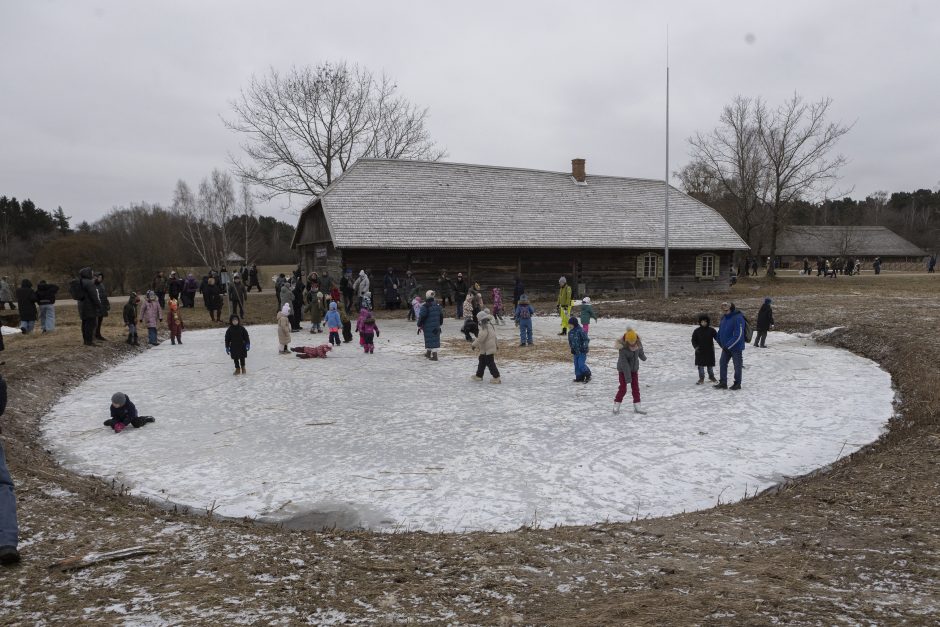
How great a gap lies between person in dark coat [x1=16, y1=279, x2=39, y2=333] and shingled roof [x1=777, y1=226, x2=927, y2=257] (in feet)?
225

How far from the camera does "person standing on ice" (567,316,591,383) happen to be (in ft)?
38.1

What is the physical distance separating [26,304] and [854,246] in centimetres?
7626

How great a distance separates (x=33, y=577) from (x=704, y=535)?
5370mm

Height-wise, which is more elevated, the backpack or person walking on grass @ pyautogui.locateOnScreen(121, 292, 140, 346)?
the backpack

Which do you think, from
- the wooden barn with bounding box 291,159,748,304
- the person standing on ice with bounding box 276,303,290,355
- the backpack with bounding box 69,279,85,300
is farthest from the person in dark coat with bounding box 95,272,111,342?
the wooden barn with bounding box 291,159,748,304

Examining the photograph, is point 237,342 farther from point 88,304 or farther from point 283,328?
point 88,304

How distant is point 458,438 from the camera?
27.7 ft

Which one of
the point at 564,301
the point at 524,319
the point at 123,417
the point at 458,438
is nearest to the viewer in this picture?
the point at 458,438

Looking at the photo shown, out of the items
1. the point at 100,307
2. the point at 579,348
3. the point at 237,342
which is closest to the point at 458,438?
the point at 579,348

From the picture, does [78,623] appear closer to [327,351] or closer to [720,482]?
[720,482]

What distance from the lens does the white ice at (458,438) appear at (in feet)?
21.0

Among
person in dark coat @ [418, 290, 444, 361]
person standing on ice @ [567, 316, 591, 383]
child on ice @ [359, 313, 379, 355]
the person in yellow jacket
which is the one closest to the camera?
person standing on ice @ [567, 316, 591, 383]

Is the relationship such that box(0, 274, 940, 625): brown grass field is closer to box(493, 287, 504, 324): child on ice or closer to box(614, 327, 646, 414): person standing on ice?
box(614, 327, 646, 414): person standing on ice

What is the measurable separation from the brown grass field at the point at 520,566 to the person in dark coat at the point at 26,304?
44.3 feet
